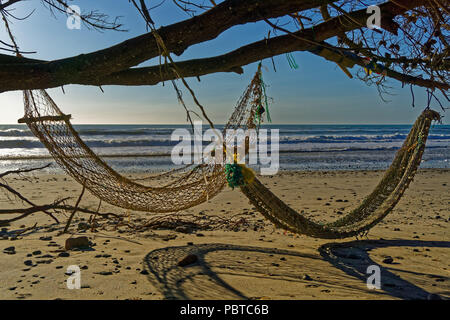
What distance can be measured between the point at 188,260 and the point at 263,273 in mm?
588

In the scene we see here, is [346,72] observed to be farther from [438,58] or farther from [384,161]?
[384,161]

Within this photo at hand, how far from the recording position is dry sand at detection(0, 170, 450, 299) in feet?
7.12

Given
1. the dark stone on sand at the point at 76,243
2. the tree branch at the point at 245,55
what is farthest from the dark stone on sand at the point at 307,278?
the dark stone on sand at the point at 76,243

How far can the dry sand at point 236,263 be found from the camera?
85.4 inches

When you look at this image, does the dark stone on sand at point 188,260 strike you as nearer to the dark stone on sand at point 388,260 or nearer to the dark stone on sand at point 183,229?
the dark stone on sand at point 183,229

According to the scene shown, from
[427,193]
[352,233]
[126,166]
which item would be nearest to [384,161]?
[427,193]

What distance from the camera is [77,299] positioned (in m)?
2.05

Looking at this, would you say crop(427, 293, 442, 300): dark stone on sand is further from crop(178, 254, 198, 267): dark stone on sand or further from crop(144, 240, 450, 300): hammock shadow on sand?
crop(178, 254, 198, 267): dark stone on sand

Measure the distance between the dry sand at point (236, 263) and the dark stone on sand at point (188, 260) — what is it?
58mm

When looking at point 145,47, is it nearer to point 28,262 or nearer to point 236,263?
point 236,263

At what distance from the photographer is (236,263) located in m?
2.68

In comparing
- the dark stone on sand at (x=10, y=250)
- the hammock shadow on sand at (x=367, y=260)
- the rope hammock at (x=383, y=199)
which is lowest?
the hammock shadow on sand at (x=367, y=260)

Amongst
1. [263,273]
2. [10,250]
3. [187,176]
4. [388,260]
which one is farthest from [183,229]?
[388,260]

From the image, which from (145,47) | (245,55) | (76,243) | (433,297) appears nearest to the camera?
(145,47)
